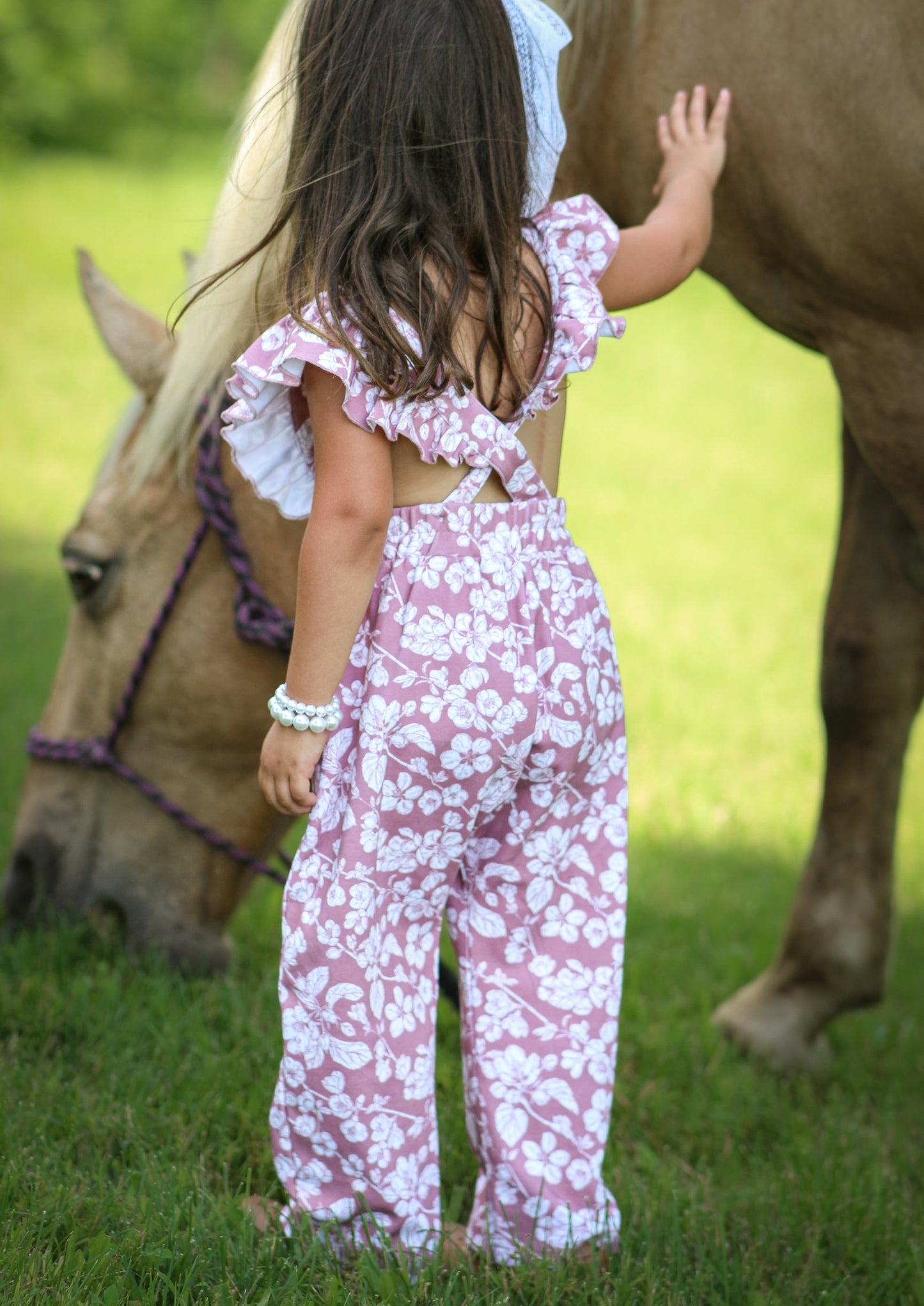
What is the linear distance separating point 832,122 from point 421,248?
0.72 meters

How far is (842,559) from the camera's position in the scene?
255cm

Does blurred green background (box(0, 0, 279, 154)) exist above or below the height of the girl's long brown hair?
above

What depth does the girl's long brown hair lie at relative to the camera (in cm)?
149

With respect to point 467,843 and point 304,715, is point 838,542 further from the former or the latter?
point 304,715

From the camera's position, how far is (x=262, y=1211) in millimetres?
1754

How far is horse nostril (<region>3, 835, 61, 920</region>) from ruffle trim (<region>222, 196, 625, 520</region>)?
106cm

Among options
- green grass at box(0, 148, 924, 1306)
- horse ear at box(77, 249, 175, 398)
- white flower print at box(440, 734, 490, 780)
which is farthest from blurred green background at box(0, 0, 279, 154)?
white flower print at box(440, 734, 490, 780)

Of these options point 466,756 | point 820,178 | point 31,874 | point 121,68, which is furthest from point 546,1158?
point 121,68

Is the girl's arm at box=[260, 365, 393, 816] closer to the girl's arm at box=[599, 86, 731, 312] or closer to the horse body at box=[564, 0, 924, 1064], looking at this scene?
the girl's arm at box=[599, 86, 731, 312]

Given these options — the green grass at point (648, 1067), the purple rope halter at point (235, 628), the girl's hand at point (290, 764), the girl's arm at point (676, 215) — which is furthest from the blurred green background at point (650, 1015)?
the girl's arm at point (676, 215)

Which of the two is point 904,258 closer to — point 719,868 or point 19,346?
point 719,868

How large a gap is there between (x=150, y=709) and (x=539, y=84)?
126 centimetres

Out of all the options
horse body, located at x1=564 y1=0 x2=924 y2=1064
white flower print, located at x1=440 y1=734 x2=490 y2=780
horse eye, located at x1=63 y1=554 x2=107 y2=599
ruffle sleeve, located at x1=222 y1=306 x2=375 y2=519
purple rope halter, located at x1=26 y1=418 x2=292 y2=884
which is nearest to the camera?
ruffle sleeve, located at x1=222 y1=306 x2=375 y2=519

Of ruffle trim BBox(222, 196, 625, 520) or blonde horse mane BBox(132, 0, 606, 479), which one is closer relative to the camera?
ruffle trim BBox(222, 196, 625, 520)
